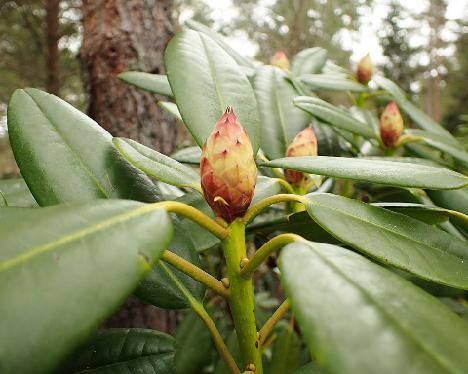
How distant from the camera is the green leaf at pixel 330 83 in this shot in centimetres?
122

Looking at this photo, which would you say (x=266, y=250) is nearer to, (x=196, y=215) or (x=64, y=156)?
(x=196, y=215)

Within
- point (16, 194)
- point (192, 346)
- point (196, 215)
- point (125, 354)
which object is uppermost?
point (196, 215)

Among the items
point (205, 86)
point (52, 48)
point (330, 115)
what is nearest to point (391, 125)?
point (330, 115)

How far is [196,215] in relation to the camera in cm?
49

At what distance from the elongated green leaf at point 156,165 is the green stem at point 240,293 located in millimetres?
89

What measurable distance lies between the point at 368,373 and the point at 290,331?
0.91 m

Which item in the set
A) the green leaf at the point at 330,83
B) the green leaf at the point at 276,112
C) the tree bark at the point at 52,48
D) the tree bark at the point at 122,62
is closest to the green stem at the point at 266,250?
the green leaf at the point at 276,112

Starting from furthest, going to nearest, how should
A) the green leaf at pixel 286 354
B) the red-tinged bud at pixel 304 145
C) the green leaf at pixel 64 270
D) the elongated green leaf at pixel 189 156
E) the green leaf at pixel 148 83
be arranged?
the green leaf at pixel 286 354
the green leaf at pixel 148 83
the elongated green leaf at pixel 189 156
the red-tinged bud at pixel 304 145
the green leaf at pixel 64 270

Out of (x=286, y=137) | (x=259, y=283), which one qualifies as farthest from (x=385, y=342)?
(x=259, y=283)

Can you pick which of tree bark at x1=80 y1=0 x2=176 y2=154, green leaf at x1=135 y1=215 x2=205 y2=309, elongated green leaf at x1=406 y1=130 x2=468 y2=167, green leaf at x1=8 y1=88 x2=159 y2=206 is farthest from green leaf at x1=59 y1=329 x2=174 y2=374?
tree bark at x1=80 y1=0 x2=176 y2=154

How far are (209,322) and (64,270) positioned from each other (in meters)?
0.29

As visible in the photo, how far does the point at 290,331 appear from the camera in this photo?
118 centimetres

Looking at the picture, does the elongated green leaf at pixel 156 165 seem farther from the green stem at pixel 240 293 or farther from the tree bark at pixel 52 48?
the tree bark at pixel 52 48

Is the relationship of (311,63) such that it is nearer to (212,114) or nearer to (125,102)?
(125,102)
